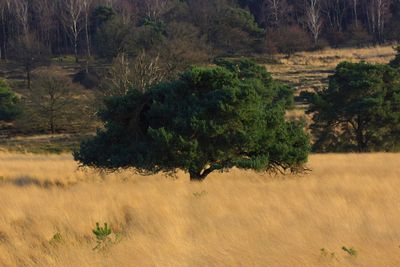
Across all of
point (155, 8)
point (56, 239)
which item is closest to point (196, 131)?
point (56, 239)

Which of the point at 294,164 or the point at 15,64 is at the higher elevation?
the point at 15,64

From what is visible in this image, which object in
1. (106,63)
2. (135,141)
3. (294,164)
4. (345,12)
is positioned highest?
(345,12)

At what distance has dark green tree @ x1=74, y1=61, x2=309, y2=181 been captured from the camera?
1445cm

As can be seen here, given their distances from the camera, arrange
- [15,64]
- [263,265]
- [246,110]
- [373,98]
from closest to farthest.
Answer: [263,265], [246,110], [373,98], [15,64]

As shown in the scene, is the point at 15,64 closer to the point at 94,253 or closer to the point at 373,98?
the point at 373,98

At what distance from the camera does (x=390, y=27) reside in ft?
268

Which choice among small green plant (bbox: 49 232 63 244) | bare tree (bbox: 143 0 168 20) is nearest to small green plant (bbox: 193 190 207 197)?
small green plant (bbox: 49 232 63 244)

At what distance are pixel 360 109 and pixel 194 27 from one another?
48.5 meters

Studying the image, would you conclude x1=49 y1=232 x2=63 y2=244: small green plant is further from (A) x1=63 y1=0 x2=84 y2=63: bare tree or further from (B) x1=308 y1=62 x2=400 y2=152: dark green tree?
(A) x1=63 y1=0 x2=84 y2=63: bare tree

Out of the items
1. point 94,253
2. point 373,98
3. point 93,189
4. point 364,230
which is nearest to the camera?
point 94,253

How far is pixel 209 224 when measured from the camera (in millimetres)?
8352

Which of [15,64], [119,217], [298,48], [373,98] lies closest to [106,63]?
[15,64]

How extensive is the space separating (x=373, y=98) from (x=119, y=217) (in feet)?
72.3

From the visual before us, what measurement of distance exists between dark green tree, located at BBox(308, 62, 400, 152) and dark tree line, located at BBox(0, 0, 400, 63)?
25120 millimetres
